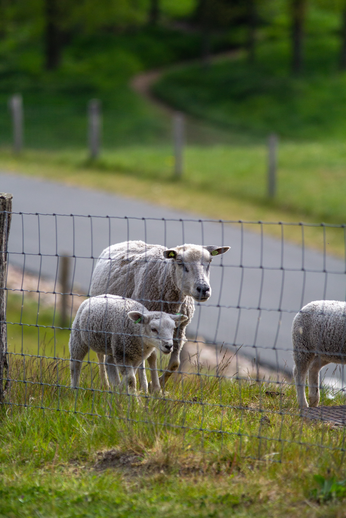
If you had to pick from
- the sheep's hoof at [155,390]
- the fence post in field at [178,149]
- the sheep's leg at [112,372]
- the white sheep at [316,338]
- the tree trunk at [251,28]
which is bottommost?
the sheep's hoof at [155,390]

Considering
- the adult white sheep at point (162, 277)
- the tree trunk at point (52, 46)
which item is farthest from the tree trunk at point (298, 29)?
→ the adult white sheep at point (162, 277)

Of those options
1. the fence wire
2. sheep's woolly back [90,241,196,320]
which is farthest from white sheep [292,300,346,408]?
sheep's woolly back [90,241,196,320]

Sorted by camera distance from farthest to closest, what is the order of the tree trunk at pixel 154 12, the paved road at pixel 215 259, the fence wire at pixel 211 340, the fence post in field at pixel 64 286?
1. the tree trunk at pixel 154 12
2. the fence post in field at pixel 64 286
3. the paved road at pixel 215 259
4. the fence wire at pixel 211 340

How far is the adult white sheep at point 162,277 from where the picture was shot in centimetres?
508

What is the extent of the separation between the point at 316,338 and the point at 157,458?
1.67m

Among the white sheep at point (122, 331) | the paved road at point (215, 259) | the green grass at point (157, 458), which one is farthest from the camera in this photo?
the paved road at point (215, 259)

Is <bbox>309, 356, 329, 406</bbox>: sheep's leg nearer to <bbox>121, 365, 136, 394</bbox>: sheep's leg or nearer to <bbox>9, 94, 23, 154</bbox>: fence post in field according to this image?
<bbox>121, 365, 136, 394</bbox>: sheep's leg

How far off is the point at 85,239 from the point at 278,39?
1365 inches

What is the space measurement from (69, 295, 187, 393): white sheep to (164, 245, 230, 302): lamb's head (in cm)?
28

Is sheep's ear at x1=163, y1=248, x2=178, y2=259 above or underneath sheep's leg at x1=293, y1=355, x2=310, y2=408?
above

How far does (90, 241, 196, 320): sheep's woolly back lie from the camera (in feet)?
18.2

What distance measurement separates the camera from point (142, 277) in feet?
18.6

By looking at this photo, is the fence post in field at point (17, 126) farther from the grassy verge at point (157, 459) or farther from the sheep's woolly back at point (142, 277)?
the grassy verge at point (157, 459)

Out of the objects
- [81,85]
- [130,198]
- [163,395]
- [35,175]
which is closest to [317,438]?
[163,395]
